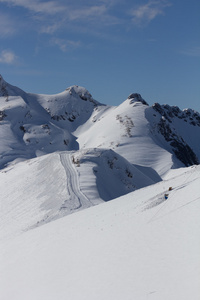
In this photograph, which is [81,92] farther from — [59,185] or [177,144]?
[59,185]

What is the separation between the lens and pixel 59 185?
4062 centimetres

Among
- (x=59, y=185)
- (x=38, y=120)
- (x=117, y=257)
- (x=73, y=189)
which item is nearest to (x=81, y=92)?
(x=38, y=120)

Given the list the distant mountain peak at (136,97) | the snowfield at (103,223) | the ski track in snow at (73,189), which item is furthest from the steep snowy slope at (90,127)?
the ski track in snow at (73,189)

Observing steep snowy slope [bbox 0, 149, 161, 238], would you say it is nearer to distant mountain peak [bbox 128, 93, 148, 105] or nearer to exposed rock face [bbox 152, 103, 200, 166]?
exposed rock face [bbox 152, 103, 200, 166]

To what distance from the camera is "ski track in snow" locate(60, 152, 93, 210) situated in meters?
33.7

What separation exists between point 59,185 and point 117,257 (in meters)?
26.2

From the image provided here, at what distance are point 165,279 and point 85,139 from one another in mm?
86585

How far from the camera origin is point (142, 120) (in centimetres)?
9144

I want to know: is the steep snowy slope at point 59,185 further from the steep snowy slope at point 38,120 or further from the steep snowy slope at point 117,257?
the steep snowy slope at point 38,120

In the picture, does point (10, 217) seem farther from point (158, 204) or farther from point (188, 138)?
point (188, 138)

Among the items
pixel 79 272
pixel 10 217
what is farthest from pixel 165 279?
pixel 10 217

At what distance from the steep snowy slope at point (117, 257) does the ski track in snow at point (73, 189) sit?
1055cm

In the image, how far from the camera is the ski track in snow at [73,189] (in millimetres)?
33691

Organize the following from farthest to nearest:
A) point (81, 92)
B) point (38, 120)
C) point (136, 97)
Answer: point (81, 92)
point (136, 97)
point (38, 120)
